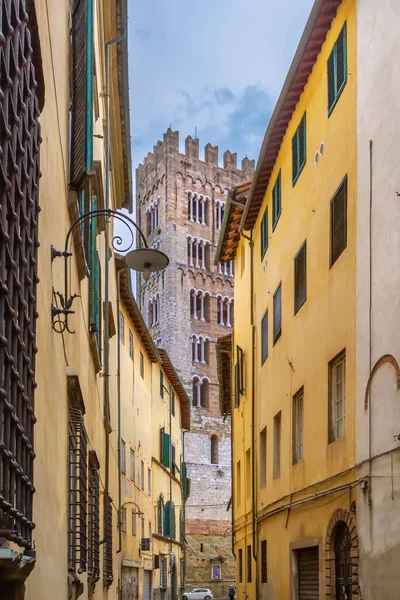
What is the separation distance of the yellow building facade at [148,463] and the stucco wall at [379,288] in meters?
10.5

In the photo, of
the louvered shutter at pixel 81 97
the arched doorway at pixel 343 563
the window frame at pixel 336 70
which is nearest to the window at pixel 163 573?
the arched doorway at pixel 343 563

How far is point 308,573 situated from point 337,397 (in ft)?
11.5

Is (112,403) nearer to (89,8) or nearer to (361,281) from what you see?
(361,281)

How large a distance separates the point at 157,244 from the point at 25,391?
240ft

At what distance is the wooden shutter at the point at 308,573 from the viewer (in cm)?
1396

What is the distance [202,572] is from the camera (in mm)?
65438

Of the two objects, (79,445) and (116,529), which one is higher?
(79,445)

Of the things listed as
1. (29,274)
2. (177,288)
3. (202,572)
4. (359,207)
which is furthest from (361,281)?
(177,288)

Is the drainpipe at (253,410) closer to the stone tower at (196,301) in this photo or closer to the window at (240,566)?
the window at (240,566)

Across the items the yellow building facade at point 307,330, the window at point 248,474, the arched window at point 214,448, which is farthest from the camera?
the arched window at point 214,448

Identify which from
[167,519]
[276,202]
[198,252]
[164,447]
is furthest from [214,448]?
[276,202]

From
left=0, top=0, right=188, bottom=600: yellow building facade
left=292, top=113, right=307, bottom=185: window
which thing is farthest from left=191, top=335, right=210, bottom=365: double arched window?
left=292, top=113, right=307, bottom=185: window

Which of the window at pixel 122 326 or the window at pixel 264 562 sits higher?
the window at pixel 122 326

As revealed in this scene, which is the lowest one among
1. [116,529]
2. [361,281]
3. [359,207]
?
[116,529]
